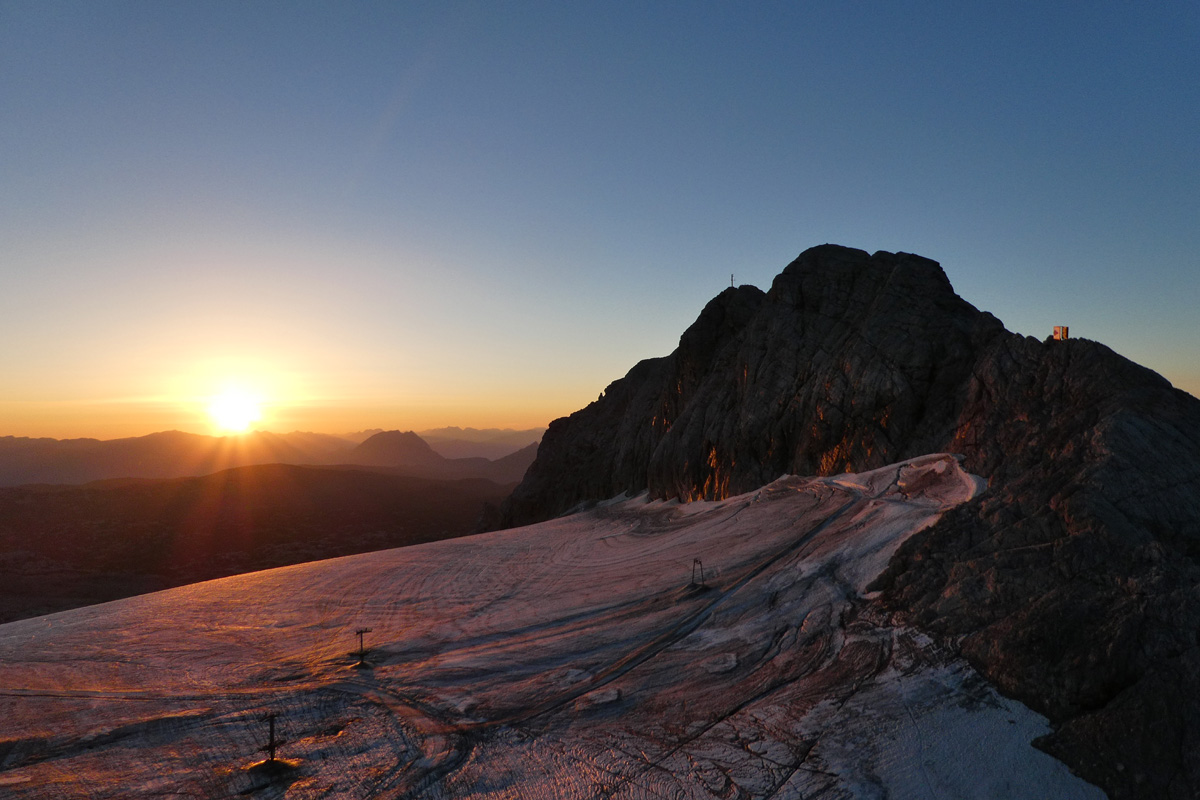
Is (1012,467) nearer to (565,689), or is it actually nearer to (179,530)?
(565,689)

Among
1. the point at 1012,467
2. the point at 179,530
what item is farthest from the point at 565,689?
the point at 179,530

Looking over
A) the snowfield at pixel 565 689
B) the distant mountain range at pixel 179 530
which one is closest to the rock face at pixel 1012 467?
the snowfield at pixel 565 689

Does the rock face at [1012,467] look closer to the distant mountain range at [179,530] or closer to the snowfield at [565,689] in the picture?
the snowfield at [565,689]

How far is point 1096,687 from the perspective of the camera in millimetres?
8281

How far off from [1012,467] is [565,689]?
37.5 feet

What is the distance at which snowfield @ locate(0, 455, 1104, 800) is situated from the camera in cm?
875

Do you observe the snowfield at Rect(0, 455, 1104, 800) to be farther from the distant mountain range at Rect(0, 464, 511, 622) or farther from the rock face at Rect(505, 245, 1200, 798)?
the distant mountain range at Rect(0, 464, 511, 622)

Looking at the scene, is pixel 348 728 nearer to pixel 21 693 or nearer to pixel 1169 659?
pixel 21 693

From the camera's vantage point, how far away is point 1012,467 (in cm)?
1514

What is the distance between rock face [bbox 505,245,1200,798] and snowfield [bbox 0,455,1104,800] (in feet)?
2.59

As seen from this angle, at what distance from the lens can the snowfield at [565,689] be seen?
8750 mm

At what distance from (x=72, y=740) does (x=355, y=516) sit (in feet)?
261

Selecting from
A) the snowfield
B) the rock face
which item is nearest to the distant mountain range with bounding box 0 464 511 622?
the snowfield

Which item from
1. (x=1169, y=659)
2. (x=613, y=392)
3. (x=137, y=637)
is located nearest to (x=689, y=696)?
(x=1169, y=659)
